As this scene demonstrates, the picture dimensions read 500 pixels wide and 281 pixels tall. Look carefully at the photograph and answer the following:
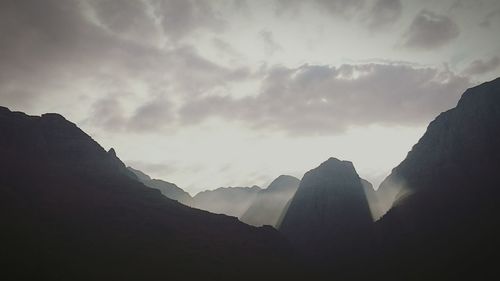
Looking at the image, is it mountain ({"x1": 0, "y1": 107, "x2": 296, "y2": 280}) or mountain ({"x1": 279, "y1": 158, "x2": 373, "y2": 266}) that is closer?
mountain ({"x1": 0, "y1": 107, "x2": 296, "y2": 280})

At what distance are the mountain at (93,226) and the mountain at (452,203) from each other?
161 ft

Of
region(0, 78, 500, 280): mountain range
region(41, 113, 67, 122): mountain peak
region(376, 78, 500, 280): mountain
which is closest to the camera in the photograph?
region(0, 78, 500, 280): mountain range

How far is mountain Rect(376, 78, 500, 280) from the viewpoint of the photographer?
125 meters

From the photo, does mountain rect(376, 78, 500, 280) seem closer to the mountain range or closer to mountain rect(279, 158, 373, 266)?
the mountain range

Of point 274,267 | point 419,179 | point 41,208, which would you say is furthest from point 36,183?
point 419,179

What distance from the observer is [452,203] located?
153 m

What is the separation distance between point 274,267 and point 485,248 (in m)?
67.8

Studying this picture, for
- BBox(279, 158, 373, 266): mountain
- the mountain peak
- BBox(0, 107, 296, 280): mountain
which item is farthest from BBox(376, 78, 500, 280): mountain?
the mountain peak

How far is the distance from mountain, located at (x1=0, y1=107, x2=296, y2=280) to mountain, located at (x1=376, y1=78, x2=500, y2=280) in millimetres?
49198

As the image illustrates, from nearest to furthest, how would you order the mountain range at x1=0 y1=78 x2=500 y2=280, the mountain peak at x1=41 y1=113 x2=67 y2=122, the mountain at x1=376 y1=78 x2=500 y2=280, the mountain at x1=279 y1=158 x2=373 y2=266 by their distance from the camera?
1. the mountain range at x1=0 y1=78 x2=500 y2=280
2. the mountain at x1=376 y1=78 x2=500 y2=280
3. the mountain peak at x1=41 y1=113 x2=67 y2=122
4. the mountain at x1=279 y1=158 x2=373 y2=266

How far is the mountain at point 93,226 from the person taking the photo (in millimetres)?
86125

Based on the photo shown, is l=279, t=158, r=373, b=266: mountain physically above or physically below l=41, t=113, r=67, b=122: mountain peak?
below

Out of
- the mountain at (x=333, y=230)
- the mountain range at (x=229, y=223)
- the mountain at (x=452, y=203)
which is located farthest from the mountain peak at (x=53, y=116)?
the mountain at (x=452, y=203)

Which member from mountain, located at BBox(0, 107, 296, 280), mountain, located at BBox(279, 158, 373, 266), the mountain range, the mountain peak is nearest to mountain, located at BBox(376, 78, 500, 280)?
the mountain range
